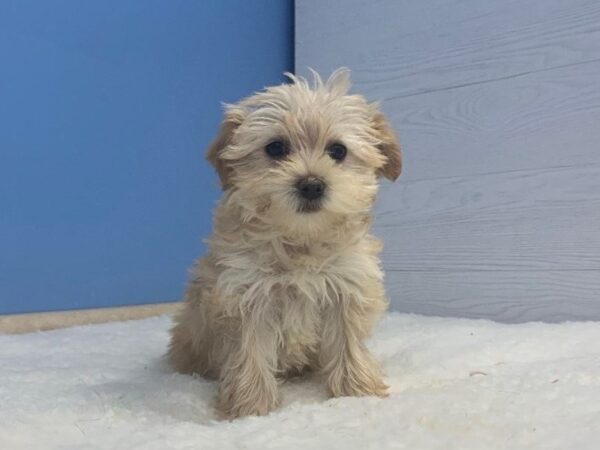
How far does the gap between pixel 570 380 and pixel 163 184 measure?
5.57 ft

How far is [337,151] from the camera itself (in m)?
1.44

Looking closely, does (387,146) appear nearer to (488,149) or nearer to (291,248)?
(291,248)

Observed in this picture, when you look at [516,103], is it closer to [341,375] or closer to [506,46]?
[506,46]

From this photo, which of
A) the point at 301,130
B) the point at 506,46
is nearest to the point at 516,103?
the point at 506,46

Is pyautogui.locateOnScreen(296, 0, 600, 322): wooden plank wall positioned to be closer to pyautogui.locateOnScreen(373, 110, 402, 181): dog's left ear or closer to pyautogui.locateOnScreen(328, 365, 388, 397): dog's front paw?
pyautogui.locateOnScreen(373, 110, 402, 181): dog's left ear

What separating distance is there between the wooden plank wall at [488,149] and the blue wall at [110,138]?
0.61m

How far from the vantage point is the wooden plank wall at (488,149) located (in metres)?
2.07

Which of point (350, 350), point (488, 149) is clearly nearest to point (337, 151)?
point (350, 350)

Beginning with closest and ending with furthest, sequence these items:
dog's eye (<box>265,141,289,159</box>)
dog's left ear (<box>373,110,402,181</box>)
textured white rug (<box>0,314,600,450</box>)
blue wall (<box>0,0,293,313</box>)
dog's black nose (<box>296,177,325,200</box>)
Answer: textured white rug (<box>0,314,600,450</box>) → dog's black nose (<box>296,177,325,200</box>) → dog's eye (<box>265,141,289,159</box>) → dog's left ear (<box>373,110,402,181</box>) → blue wall (<box>0,0,293,313</box>)

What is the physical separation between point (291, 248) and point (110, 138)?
4.34ft

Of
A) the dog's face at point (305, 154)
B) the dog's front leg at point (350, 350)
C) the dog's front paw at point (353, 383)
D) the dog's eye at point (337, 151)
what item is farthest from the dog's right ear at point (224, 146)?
the dog's front paw at point (353, 383)

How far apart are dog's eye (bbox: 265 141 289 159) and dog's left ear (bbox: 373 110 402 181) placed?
0.73 feet

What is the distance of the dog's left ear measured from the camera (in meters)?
1.53

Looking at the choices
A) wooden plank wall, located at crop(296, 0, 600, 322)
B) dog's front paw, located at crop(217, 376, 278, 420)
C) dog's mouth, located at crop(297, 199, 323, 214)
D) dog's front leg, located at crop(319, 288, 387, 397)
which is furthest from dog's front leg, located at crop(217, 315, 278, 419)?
wooden plank wall, located at crop(296, 0, 600, 322)
